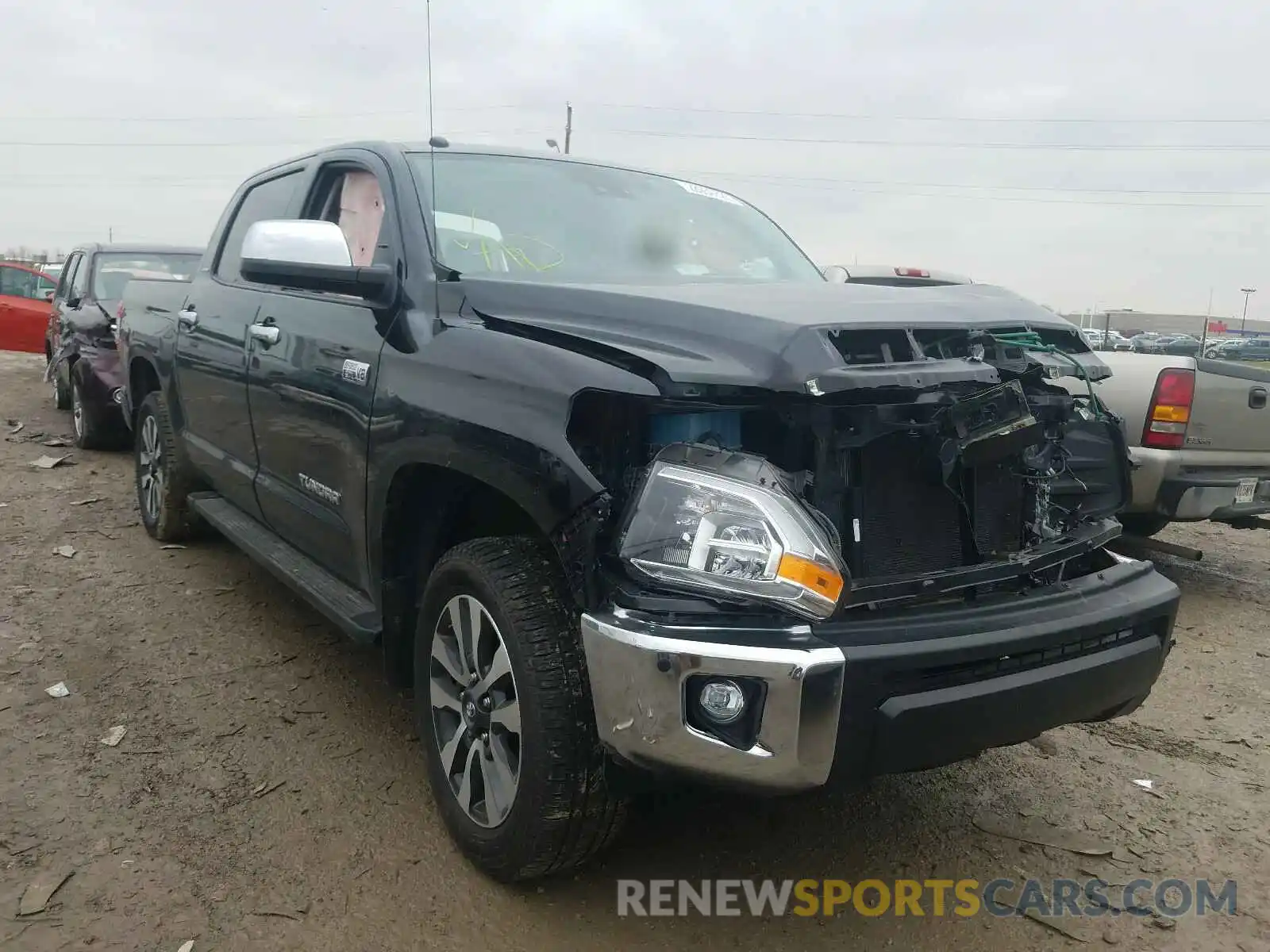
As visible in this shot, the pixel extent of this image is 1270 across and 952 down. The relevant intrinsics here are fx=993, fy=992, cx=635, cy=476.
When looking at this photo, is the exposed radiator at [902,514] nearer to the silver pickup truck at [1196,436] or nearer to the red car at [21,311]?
the silver pickup truck at [1196,436]

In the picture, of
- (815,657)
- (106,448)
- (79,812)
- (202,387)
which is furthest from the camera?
(106,448)

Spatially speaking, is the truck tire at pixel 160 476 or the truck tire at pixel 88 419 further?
the truck tire at pixel 88 419

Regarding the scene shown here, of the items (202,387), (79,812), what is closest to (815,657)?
(79,812)

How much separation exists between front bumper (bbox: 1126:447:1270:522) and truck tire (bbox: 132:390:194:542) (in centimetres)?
476

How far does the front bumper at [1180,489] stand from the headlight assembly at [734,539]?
3.61m

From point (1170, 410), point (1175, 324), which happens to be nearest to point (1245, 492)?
point (1170, 410)

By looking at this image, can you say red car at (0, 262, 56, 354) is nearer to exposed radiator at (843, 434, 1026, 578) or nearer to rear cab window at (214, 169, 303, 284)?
rear cab window at (214, 169, 303, 284)

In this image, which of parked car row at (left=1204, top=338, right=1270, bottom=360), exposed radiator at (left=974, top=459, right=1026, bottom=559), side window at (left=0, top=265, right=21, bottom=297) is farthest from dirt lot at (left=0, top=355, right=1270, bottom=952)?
parked car row at (left=1204, top=338, right=1270, bottom=360)

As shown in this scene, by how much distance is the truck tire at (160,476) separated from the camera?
504 cm

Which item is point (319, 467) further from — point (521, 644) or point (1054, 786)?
point (1054, 786)

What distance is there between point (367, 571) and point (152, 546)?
306 centimetres

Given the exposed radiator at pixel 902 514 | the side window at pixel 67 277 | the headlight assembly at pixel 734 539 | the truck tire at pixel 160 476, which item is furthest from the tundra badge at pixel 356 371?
the side window at pixel 67 277

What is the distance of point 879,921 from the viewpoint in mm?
2402

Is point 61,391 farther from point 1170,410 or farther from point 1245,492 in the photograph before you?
point 1245,492
